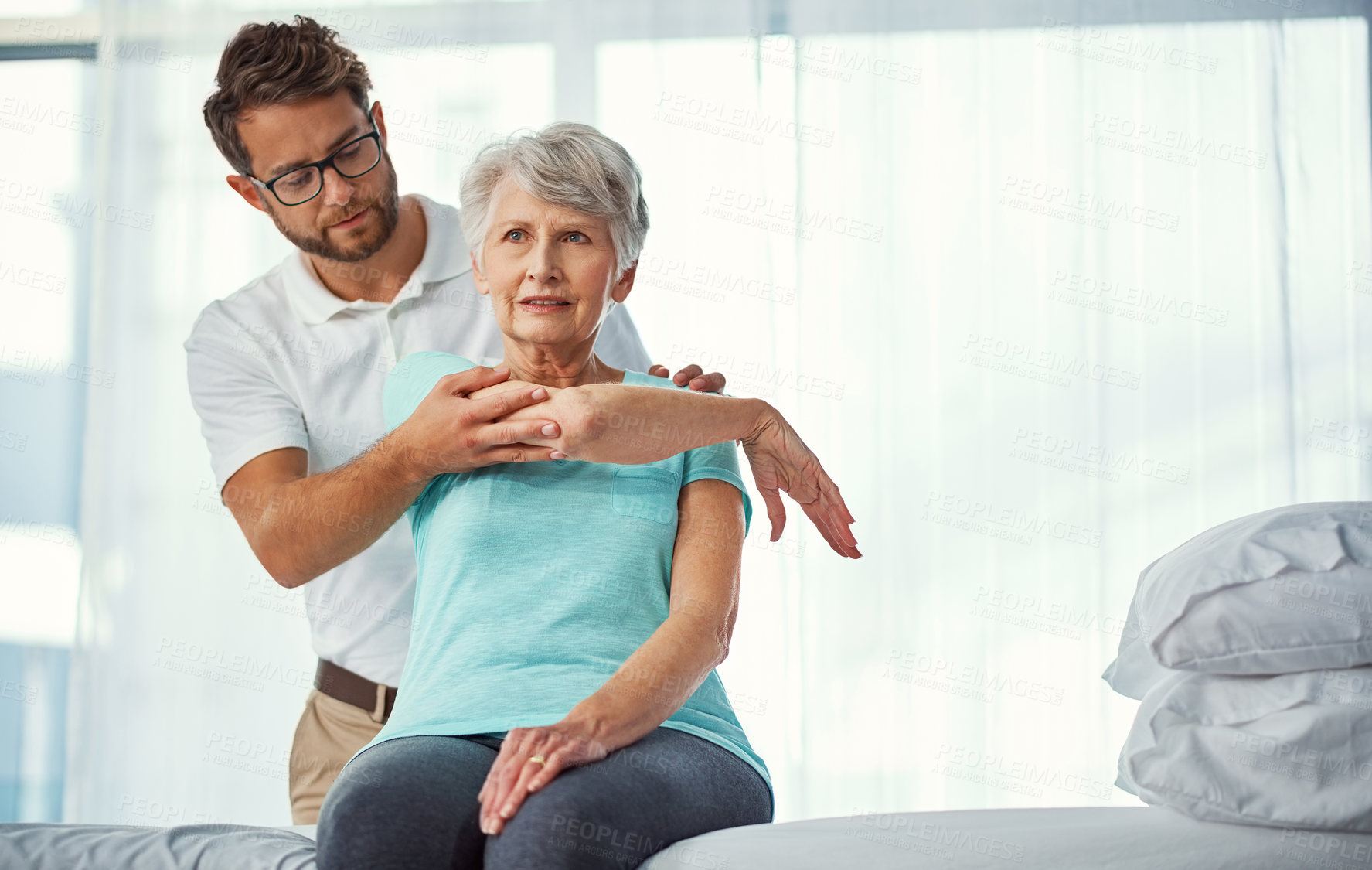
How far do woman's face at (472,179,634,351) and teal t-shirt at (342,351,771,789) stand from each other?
191 millimetres

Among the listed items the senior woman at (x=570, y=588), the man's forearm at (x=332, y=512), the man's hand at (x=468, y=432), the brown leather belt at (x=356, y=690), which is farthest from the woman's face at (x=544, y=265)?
the brown leather belt at (x=356, y=690)

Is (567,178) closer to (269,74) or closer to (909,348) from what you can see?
(269,74)

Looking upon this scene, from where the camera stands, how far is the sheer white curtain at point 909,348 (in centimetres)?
283

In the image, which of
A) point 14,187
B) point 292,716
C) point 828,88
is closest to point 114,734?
point 292,716

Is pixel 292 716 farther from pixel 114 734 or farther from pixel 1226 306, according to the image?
pixel 1226 306

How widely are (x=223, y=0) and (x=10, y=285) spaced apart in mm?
1038

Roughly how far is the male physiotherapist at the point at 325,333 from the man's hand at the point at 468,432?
0.99 ft

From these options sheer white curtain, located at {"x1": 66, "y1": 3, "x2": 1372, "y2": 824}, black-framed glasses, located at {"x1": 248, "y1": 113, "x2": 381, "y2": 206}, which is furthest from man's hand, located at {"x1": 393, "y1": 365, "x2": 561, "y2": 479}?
sheer white curtain, located at {"x1": 66, "y1": 3, "x2": 1372, "y2": 824}

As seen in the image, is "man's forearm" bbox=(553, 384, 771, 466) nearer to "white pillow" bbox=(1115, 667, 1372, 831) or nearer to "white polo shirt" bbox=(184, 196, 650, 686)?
"white polo shirt" bbox=(184, 196, 650, 686)

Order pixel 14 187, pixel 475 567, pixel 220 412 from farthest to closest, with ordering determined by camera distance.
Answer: pixel 14 187, pixel 220 412, pixel 475 567

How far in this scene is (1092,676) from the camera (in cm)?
283

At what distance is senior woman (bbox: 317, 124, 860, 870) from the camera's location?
1007mm

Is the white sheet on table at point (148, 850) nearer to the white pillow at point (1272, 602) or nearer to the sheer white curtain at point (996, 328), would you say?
the white pillow at point (1272, 602)

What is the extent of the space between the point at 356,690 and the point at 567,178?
3.16ft
